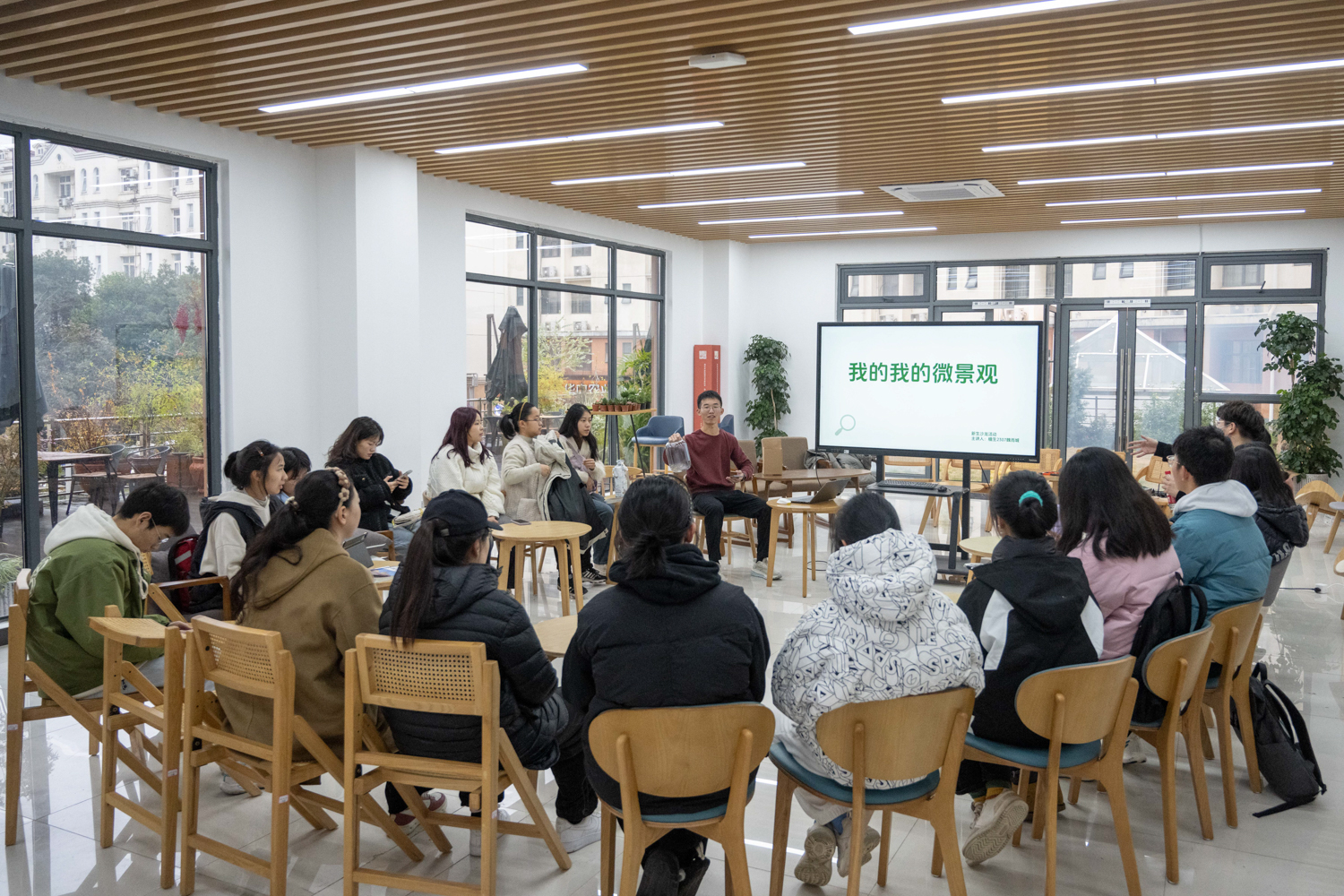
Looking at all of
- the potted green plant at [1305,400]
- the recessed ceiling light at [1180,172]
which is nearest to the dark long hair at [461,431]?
the recessed ceiling light at [1180,172]

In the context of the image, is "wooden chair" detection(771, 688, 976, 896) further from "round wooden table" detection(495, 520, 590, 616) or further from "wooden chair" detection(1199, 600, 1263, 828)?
"round wooden table" detection(495, 520, 590, 616)

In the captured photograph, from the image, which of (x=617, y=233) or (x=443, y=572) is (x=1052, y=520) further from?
(x=617, y=233)

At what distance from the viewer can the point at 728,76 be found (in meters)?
5.34

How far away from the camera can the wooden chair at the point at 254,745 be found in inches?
104

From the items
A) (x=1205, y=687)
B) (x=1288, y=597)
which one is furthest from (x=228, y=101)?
(x=1288, y=597)

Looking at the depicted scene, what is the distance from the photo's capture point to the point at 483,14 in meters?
4.41

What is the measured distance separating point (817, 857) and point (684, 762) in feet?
2.71

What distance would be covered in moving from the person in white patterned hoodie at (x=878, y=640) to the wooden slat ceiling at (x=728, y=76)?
9.09 ft

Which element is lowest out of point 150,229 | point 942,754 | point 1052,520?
point 942,754

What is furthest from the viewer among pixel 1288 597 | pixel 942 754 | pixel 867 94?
pixel 1288 597

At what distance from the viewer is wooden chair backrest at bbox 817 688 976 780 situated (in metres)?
2.36

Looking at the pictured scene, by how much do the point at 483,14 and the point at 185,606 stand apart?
278 centimetres

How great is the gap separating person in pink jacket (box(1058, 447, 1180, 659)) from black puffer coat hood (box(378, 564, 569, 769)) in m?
1.78

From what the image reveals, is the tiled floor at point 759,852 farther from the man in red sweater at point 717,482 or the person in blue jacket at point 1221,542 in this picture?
the man in red sweater at point 717,482
